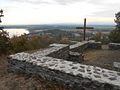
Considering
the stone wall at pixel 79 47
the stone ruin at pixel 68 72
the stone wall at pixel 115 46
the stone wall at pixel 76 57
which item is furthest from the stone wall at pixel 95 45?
the stone ruin at pixel 68 72

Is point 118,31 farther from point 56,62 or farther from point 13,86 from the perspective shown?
point 13,86

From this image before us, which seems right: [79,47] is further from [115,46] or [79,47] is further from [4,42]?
[4,42]

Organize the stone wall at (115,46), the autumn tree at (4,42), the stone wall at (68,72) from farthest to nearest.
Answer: the stone wall at (115,46)
the autumn tree at (4,42)
the stone wall at (68,72)

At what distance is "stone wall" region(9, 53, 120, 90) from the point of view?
17.1 feet

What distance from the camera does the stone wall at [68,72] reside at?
17.1 feet

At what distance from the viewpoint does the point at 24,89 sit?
20.2 ft

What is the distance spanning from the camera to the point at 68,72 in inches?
231

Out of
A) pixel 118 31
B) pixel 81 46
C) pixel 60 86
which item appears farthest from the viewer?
pixel 118 31

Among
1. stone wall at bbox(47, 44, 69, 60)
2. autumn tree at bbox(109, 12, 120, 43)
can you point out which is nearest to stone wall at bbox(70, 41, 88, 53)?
stone wall at bbox(47, 44, 69, 60)

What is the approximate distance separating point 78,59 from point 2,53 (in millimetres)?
4537

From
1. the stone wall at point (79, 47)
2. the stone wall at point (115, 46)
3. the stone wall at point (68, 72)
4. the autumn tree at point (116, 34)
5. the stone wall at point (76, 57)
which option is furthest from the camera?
the autumn tree at point (116, 34)

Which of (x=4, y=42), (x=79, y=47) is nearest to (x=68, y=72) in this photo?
(x=4, y=42)

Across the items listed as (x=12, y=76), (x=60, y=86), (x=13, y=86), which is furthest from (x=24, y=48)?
(x=60, y=86)

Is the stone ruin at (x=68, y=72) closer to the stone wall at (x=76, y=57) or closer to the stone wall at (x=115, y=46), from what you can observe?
the stone wall at (x=76, y=57)
